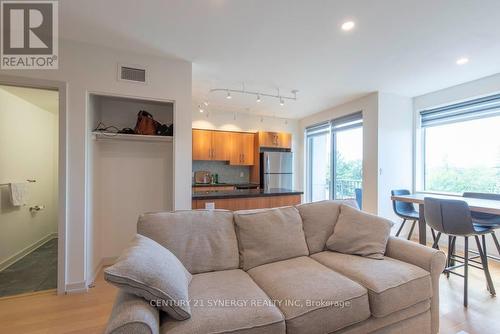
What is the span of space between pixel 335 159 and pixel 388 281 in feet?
12.9

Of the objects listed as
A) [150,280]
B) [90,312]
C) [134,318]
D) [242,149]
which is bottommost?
[90,312]

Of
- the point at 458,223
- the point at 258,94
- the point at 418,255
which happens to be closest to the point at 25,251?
the point at 258,94

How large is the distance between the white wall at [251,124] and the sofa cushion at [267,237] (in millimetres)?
3761

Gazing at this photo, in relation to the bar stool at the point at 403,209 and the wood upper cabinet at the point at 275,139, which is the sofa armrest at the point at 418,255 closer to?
the bar stool at the point at 403,209

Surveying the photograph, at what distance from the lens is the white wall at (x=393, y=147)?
397cm

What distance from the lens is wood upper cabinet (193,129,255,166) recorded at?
516 centimetres

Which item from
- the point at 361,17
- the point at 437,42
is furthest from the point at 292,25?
the point at 437,42

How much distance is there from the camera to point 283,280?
1536 mm

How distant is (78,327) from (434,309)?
2.68 m

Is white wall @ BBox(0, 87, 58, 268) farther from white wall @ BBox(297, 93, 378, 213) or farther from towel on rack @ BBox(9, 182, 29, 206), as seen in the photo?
white wall @ BBox(297, 93, 378, 213)

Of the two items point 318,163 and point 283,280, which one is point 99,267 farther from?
point 318,163

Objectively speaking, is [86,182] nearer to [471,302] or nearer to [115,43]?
[115,43]

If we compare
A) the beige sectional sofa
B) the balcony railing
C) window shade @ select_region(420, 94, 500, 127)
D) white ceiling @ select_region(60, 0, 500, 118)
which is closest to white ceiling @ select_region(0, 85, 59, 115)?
white ceiling @ select_region(60, 0, 500, 118)

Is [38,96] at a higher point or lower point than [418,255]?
higher
